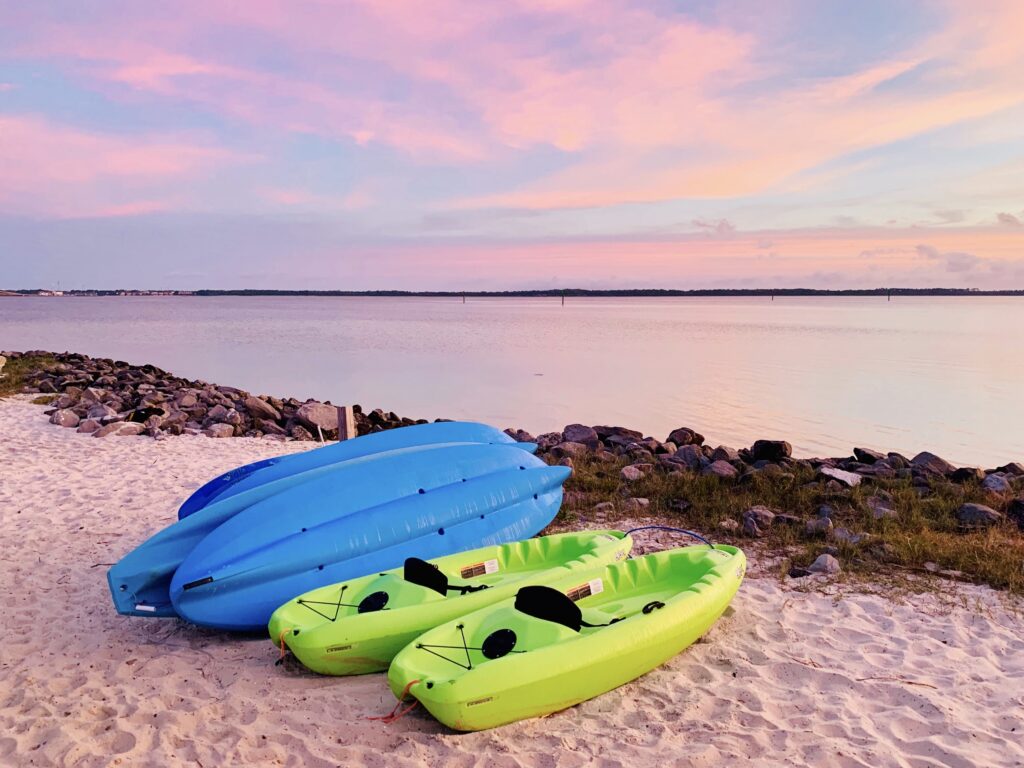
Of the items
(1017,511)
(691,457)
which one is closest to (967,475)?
(1017,511)

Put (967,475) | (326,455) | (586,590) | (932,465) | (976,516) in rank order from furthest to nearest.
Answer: (932,465) < (967,475) < (976,516) < (326,455) < (586,590)

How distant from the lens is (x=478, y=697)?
365 cm

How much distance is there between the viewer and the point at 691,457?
10109 mm

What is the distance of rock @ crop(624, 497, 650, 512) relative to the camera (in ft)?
25.4

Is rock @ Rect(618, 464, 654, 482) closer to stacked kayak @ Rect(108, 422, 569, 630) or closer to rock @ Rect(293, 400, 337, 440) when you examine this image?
stacked kayak @ Rect(108, 422, 569, 630)

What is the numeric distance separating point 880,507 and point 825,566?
2.04m

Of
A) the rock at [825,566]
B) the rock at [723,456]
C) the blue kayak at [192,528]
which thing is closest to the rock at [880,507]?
the rock at [825,566]

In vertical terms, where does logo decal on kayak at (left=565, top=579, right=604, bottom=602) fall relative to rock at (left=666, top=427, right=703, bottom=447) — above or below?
above

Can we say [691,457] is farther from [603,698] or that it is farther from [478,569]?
[603,698]

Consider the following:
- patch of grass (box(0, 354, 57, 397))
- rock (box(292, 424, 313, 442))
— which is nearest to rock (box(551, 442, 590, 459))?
rock (box(292, 424, 313, 442))

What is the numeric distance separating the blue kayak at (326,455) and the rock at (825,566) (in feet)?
10.0

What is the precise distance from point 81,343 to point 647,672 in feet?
139

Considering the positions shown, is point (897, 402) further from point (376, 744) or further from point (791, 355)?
point (376, 744)

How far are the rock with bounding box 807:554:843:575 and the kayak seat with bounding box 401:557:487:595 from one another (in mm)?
2724
